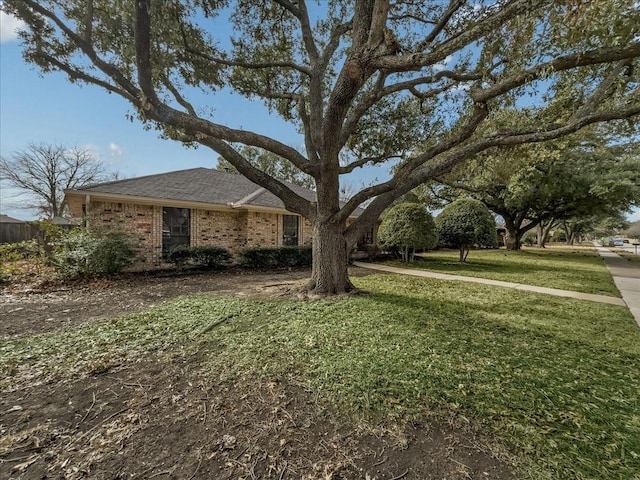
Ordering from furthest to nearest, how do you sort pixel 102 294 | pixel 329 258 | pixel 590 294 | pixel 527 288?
1. pixel 527 288
2. pixel 590 294
3. pixel 102 294
4. pixel 329 258

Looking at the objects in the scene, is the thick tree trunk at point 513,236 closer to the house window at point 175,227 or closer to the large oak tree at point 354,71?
the large oak tree at point 354,71

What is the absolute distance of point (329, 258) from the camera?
247 inches

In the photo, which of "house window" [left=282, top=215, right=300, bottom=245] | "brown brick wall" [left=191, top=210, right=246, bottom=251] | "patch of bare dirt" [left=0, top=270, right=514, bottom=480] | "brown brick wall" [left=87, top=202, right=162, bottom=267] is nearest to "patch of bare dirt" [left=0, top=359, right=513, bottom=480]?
"patch of bare dirt" [left=0, top=270, right=514, bottom=480]

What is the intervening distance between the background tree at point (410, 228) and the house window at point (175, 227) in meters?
8.58

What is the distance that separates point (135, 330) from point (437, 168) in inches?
237

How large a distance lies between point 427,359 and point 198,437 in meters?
2.54

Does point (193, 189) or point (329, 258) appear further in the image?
point (193, 189)

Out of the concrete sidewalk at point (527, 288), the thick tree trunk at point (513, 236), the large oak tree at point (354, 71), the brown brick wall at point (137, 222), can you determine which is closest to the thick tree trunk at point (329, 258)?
the large oak tree at point (354, 71)

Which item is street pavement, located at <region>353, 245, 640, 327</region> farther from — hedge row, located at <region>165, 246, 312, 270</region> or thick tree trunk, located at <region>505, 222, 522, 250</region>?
thick tree trunk, located at <region>505, 222, 522, 250</region>

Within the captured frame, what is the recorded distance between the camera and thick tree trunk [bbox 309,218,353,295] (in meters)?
6.23

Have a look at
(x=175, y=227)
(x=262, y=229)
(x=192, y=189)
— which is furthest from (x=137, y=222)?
(x=262, y=229)

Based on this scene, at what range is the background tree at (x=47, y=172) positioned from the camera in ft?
73.9

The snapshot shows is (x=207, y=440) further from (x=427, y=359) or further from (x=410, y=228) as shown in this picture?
(x=410, y=228)

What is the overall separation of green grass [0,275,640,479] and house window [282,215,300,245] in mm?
7484
